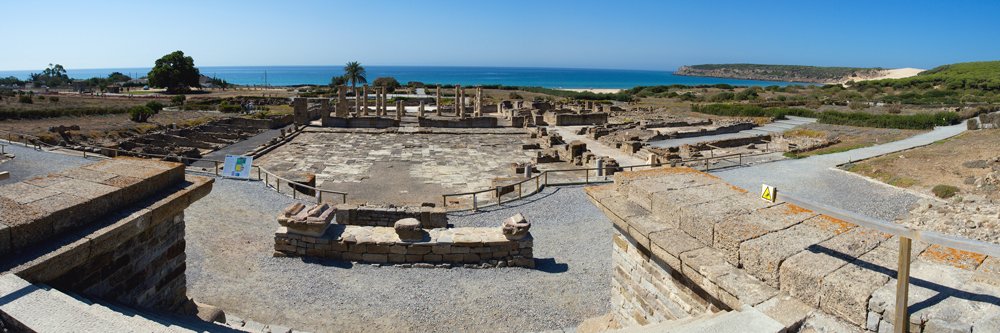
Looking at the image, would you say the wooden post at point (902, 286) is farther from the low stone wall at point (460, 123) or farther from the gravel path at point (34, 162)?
the low stone wall at point (460, 123)

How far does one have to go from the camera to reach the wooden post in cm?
321

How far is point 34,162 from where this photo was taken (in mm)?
19875

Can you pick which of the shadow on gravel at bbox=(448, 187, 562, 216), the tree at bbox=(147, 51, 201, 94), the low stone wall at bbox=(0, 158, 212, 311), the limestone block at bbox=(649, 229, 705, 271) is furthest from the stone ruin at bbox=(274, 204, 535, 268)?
the tree at bbox=(147, 51, 201, 94)

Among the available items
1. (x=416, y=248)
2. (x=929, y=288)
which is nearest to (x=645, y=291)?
(x=929, y=288)

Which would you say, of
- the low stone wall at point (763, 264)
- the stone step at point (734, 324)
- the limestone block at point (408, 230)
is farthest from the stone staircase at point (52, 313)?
the limestone block at point (408, 230)

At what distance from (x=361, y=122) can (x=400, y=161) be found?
1541 centimetres

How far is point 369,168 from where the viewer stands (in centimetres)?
2311

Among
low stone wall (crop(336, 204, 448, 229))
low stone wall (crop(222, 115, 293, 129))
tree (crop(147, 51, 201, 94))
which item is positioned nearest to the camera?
low stone wall (crop(336, 204, 448, 229))

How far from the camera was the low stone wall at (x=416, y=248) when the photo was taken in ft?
33.2

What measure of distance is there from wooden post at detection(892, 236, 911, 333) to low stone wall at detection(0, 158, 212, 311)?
6.36m

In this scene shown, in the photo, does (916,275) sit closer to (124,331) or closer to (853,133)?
(124,331)

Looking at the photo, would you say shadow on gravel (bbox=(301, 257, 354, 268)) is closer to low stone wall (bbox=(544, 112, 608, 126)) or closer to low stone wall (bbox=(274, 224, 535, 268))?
low stone wall (bbox=(274, 224, 535, 268))

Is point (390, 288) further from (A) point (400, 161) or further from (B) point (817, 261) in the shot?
(A) point (400, 161)

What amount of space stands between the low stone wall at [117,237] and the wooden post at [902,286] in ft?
20.9
